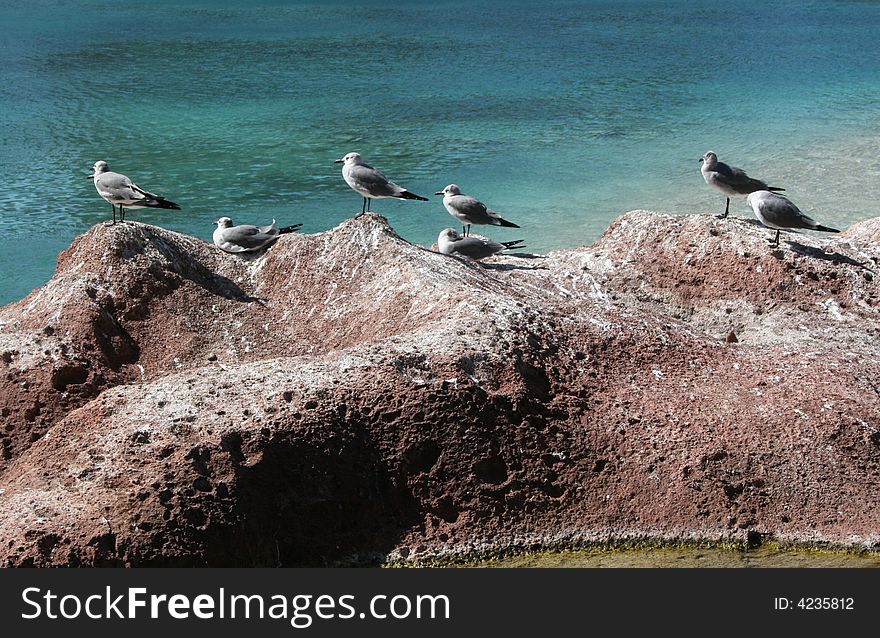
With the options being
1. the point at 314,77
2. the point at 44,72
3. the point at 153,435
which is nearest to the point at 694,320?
the point at 153,435

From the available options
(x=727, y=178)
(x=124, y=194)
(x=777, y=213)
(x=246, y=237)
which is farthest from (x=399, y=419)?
(x=727, y=178)

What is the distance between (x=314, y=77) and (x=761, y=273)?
1791 centimetres

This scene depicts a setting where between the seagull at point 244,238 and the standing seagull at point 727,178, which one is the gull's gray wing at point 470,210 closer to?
the seagull at point 244,238

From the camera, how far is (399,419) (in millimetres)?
6906

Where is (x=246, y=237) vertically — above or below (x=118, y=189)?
below

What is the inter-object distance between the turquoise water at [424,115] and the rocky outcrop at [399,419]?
6101mm

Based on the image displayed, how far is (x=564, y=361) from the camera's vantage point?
7.75m

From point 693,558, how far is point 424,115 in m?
16.8

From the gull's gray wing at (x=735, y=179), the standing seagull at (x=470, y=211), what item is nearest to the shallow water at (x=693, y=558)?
the standing seagull at (x=470, y=211)

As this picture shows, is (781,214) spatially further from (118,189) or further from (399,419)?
(118,189)

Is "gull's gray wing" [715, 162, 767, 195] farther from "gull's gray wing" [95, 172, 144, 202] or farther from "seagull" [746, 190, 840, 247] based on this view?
A: "gull's gray wing" [95, 172, 144, 202]

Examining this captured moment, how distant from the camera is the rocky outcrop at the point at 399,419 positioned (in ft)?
20.8

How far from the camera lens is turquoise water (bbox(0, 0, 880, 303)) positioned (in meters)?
17.0

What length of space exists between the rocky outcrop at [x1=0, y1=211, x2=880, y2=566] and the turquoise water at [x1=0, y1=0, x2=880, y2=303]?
6.10 meters
